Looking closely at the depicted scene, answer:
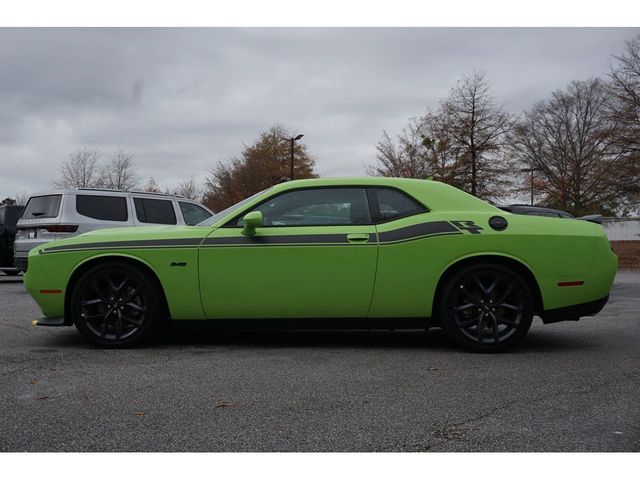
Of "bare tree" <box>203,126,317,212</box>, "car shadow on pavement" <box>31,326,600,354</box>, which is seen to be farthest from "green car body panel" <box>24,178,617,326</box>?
"bare tree" <box>203,126,317,212</box>

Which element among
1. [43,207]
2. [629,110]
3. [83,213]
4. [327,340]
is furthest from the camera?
[629,110]

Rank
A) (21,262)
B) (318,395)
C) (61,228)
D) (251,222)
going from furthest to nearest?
1. (61,228)
2. (21,262)
3. (251,222)
4. (318,395)

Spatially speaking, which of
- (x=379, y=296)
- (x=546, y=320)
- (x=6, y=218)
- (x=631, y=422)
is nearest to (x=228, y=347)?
(x=379, y=296)

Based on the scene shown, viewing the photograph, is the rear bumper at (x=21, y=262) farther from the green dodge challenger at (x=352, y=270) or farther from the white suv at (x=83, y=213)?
the green dodge challenger at (x=352, y=270)

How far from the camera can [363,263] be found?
4.80 meters

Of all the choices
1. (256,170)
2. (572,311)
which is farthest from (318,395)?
(256,170)

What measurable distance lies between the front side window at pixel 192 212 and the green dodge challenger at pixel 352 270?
617 centimetres

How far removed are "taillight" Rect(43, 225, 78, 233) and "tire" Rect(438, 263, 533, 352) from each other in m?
7.32

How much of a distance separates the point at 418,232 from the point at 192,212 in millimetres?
7408

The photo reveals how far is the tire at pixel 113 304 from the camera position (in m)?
4.99

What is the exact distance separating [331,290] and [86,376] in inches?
74.8

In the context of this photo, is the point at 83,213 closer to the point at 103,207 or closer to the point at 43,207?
the point at 103,207

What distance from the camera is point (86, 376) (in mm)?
4039

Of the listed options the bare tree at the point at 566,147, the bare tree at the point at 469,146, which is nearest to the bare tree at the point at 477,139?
the bare tree at the point at 469,146
